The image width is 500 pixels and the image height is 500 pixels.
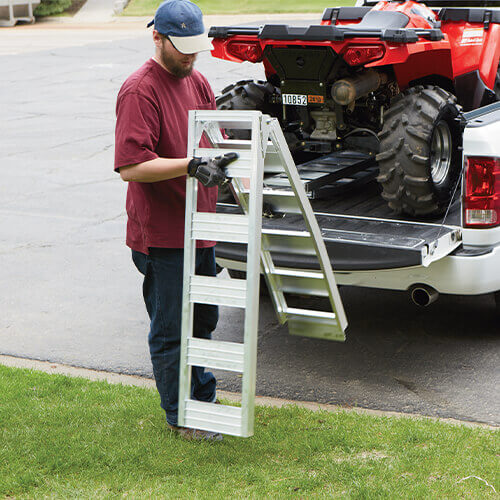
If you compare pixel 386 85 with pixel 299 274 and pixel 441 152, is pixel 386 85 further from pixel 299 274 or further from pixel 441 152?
pixel 299 274

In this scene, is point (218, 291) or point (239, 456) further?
point (239, 456)

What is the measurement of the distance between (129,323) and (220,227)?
2571 millimetres

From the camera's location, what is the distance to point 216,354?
368 cm

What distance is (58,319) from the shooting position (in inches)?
239

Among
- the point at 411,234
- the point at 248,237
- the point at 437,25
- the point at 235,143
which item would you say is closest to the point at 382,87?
the point at 437,25

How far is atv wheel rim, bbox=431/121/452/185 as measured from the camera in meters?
5.27

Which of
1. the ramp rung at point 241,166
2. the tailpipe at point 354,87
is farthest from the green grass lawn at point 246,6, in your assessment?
the ramp rung at point 241,166

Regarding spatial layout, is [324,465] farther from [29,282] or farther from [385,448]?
[29,282]

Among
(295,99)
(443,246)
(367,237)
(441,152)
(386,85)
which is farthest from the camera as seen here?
(386,85)

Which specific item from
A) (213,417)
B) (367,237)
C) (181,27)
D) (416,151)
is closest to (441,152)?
(416,151)

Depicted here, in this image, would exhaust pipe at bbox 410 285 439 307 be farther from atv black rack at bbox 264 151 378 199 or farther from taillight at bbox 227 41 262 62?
taillight at bbox 227 41 262 62

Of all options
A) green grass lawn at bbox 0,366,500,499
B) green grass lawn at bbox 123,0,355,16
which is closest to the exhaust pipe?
green grass lawn at bbox 0,366,500,499

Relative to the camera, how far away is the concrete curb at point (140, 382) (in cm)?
439

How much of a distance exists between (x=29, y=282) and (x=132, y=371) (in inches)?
77.4
